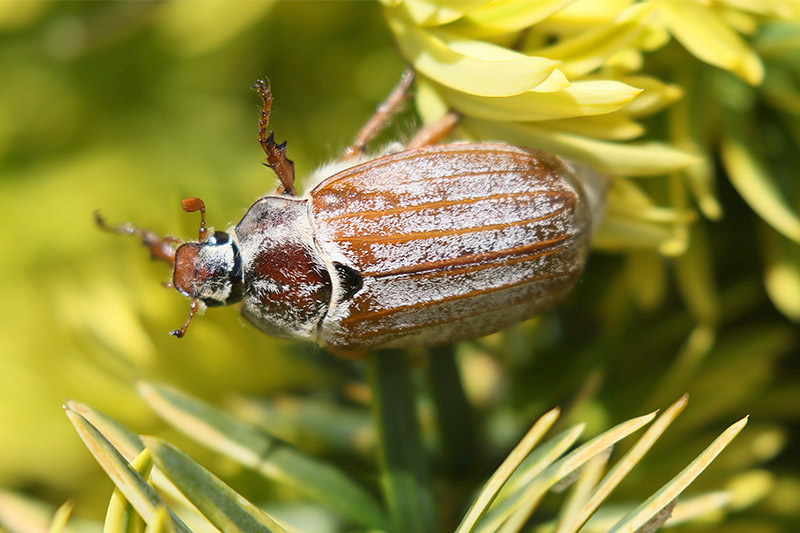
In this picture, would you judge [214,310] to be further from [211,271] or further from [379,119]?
[379,119]

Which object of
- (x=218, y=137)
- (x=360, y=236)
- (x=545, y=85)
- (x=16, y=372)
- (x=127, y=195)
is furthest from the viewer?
(x=218, y=137)

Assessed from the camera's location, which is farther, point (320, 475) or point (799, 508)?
point (799, 508)

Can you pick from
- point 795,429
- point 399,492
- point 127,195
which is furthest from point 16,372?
point 795,429

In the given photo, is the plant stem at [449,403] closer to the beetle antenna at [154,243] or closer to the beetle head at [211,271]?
the beetle head at [211,271]

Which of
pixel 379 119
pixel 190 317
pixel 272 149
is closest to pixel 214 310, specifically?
pixel 190 317

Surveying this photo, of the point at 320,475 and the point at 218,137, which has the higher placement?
the point at 218,137

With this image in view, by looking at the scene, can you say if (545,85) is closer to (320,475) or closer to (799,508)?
(320,475)

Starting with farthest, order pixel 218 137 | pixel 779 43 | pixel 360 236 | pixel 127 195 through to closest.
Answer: pixel 218 137
pixel 127 195
pixel 360 236
pixel 779 43
